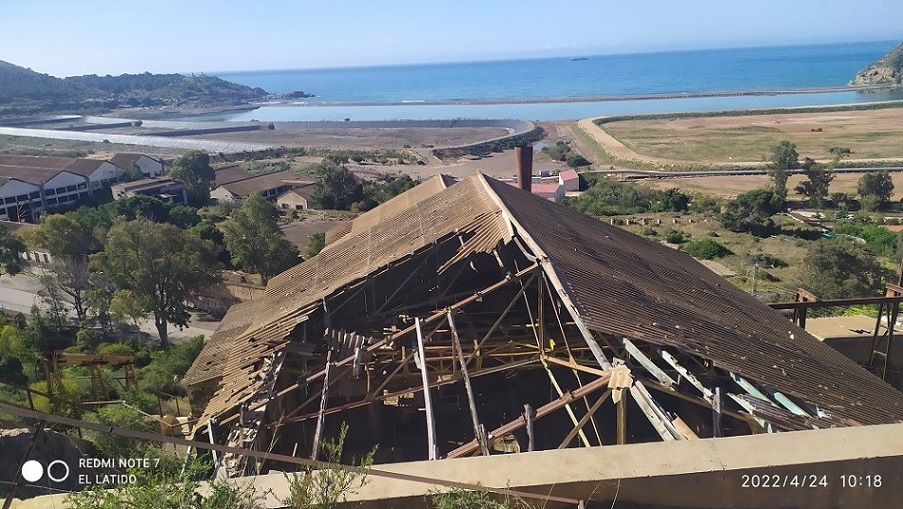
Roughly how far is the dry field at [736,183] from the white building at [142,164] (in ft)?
156

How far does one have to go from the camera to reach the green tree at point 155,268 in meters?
21.4

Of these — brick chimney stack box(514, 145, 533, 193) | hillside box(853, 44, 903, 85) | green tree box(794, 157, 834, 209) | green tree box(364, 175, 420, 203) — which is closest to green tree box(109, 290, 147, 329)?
brick chimney stack box(514, 145, 533, 193)

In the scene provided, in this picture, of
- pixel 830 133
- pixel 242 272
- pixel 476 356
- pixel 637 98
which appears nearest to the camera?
pixel 476 356

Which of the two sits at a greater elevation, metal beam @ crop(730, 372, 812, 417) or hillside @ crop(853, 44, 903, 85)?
hillside @ crop(853, 44, 903, 85)

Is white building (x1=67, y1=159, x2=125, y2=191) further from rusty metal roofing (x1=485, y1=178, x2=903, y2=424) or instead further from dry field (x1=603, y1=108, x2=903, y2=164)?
dry field (x1=603, y1=108, x2=903, y2=164)

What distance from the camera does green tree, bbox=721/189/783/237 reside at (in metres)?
40.7

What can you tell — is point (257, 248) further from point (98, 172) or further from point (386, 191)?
point (98, 172)

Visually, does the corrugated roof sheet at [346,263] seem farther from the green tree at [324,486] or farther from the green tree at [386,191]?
the green tree at [386,191]

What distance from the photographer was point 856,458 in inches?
233

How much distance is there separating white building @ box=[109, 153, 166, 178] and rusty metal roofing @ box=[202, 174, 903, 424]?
166ft

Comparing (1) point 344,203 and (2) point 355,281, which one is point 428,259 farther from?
(1) point 344,203

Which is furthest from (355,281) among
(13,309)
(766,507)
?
(13,309)

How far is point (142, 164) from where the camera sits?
196ft

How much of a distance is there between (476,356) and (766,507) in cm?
489
